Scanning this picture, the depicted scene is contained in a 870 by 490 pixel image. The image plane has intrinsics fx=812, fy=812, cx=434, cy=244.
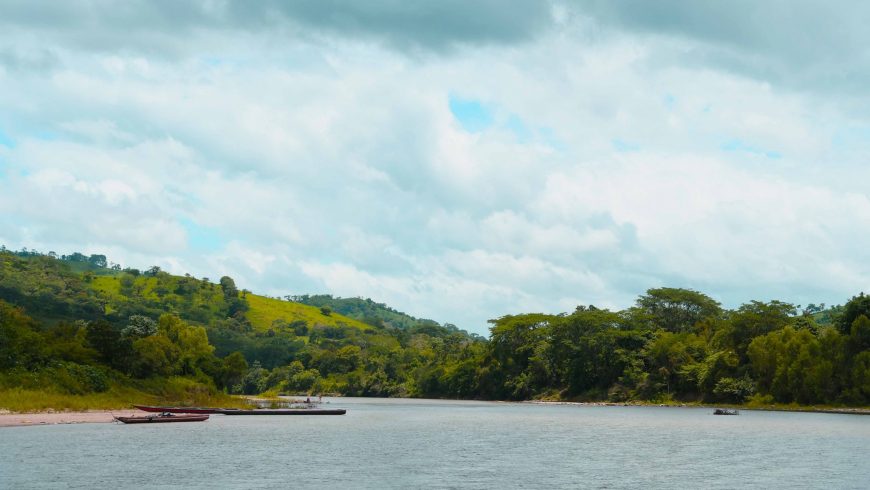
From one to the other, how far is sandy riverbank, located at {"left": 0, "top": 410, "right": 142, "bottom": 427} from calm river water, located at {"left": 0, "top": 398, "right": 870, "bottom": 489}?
8.45 ft

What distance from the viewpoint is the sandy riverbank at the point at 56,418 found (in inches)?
3469

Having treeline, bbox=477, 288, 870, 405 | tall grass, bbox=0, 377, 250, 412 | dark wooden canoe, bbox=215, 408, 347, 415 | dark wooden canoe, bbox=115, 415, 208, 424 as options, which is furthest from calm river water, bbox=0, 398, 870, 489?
treeline, bbox=477, 288, 870, 405

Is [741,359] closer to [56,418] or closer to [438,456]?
[438,456]

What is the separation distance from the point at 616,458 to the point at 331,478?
25.4 m

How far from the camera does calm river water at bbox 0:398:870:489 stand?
5300 centimetres

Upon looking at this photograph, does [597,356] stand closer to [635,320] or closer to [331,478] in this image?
[635,320]

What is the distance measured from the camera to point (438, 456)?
67875mm

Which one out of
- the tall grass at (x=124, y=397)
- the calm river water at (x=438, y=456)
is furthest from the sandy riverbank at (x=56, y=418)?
the calm river water at (x=438, y=456)

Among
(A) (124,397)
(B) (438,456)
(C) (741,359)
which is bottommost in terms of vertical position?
(B) (438,456)

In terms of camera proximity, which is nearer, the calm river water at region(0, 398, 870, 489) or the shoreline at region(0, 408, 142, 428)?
the calm river water at region(0, 398, 870, 489)

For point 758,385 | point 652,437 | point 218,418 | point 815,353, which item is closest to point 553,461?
point 652,437

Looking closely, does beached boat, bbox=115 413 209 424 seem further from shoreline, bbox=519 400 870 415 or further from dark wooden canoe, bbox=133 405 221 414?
shoreline, bbox=519 400 870 415

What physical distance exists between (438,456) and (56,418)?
5333cm

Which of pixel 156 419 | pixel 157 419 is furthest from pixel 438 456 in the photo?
pixel 157 419
